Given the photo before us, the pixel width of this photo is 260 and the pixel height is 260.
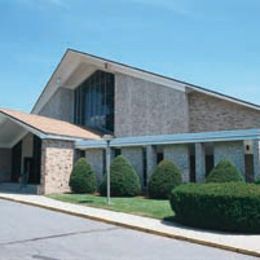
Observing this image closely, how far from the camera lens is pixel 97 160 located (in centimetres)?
2423

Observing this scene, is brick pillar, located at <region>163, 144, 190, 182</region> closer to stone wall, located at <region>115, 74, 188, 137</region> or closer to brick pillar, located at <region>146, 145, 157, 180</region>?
brick pillar, located at <region>146, 145, 157, 180</region>

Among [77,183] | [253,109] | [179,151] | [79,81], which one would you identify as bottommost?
[77,183]

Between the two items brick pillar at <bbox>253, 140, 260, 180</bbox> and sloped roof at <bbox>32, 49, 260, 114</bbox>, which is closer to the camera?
brick pillar at <bbox>253, 140, 260, 180</bbox>

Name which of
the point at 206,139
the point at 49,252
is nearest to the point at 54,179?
the point at 206,139

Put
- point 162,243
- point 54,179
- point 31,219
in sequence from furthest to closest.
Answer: point 54,179, point 31,219, point 162,243

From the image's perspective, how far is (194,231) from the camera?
11.7m

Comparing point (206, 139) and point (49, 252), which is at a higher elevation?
point (206, 139)

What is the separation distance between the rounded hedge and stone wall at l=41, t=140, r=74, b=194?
10941 mm

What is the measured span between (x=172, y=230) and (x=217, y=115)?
42.7 feet

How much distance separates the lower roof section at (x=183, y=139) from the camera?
1822 centimetres

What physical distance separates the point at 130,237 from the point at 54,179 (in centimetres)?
1233

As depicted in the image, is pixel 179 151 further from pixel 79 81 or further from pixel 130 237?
pixel 79 81

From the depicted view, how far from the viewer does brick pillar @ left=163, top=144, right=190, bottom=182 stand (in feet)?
67.3

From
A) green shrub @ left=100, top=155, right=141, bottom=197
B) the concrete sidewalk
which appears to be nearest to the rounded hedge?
the concrete sidewalk
